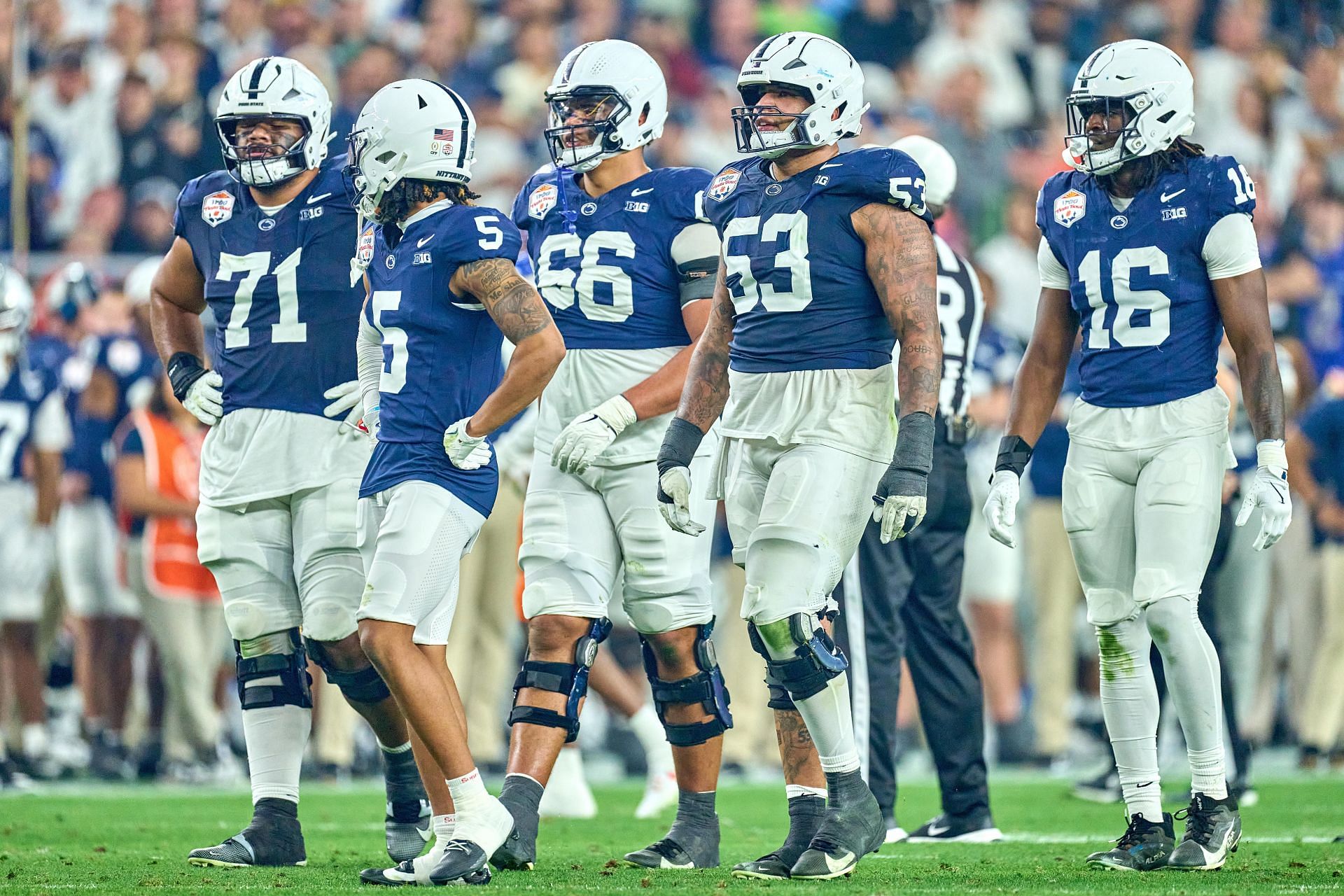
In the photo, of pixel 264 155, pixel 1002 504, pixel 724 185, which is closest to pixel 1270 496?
pixel 1002 504

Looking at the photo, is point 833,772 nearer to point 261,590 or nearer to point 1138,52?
point 261,590

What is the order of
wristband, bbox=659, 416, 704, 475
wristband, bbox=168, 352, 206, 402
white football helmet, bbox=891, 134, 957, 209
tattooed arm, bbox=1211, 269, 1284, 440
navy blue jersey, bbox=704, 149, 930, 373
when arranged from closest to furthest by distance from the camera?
navy blue jersey, bbox=704, 149, 930, 373 < tattooed arm, bbox=1211, 269, 1284, 440 < wristband, bbox=659, 416, 704, 475 < wristband, bbox=168, 352, 206, 402 < white football helmet, bbox=891, 134, 957, 209

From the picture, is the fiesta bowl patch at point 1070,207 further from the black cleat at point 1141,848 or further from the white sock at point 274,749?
the white sock at point 274,749

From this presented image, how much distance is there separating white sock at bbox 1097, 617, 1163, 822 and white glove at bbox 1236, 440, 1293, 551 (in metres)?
0.45

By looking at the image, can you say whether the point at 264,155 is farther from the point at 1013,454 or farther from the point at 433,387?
the point at 1013,454

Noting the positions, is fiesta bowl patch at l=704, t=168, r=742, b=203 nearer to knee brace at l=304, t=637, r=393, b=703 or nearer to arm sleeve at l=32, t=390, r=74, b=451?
knee brace at l=304, t=637, r=393, b=703

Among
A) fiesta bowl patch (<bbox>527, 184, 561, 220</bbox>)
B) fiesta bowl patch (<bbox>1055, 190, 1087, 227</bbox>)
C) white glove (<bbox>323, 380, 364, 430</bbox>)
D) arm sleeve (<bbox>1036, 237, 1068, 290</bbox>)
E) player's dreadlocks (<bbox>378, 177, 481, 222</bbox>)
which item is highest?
fiesta bowl patch (<bbox>527, 184, 561, 220</bbox>)

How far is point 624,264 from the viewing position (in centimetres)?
591

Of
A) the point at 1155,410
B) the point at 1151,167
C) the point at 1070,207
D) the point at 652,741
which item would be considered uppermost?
the point at 1151,167

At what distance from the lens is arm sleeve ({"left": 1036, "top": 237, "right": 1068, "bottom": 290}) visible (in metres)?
5.88

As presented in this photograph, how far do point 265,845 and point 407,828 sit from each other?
0.42m

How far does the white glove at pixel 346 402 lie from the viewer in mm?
5871

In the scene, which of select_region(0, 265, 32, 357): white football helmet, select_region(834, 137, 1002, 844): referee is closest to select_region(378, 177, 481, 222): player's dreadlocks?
select_region(834, 137, 1002, 844): referee

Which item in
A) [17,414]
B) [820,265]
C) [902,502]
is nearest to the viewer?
[902,502]
